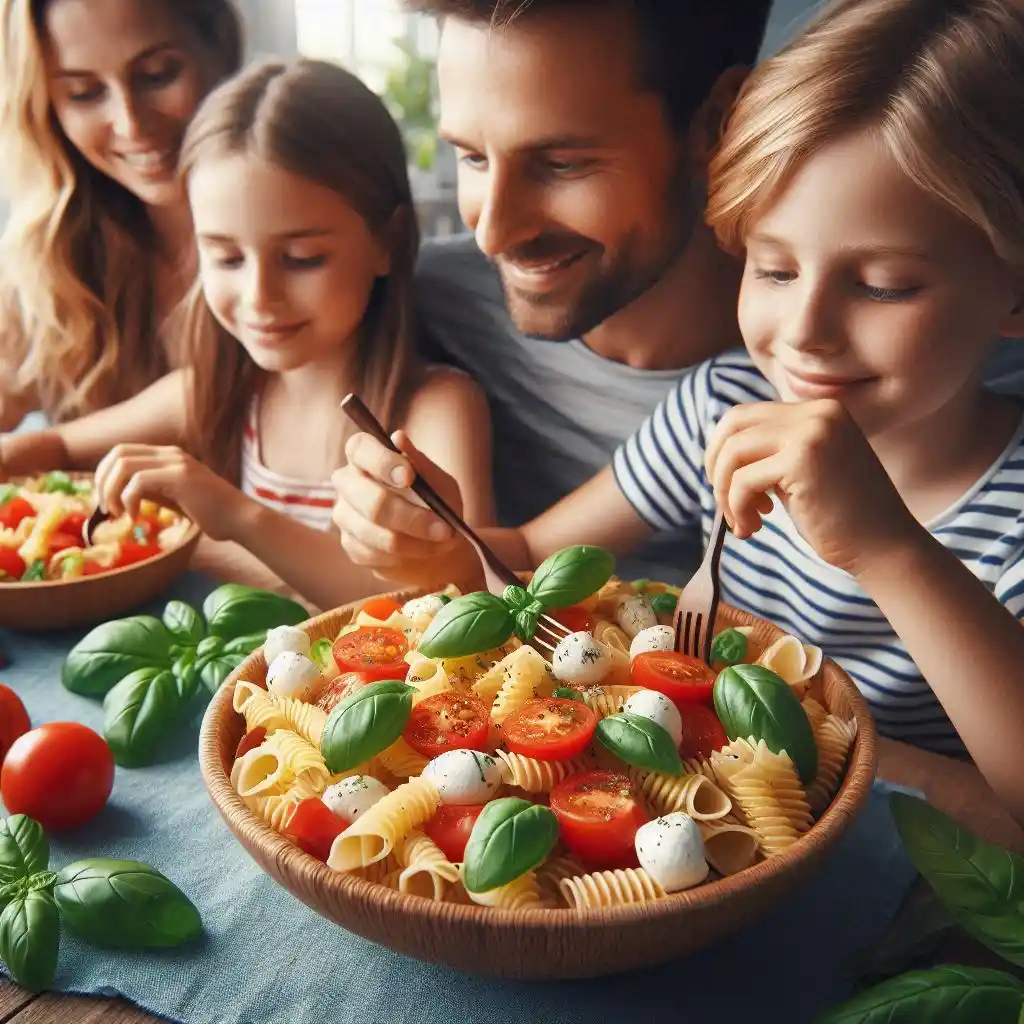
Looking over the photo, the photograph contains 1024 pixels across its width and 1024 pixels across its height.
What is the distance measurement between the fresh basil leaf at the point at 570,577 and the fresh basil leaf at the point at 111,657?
0.50m

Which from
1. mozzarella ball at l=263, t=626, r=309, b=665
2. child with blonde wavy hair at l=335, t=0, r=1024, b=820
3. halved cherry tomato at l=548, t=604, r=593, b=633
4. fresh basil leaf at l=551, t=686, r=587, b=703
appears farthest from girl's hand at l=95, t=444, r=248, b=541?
fresh basil leaf at l=551, t=686, r=587, b=703

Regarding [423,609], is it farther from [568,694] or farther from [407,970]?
[407,970]

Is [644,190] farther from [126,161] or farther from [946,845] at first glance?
[126,161]

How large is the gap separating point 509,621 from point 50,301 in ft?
4.38

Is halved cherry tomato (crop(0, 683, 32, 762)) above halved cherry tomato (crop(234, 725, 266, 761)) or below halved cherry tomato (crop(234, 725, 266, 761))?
below

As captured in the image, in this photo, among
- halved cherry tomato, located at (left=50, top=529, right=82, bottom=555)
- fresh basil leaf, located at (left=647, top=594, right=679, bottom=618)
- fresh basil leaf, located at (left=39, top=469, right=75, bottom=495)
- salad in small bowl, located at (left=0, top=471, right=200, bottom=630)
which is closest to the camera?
fresh basil leaf, located at (left=647, top=594, right=679, bottom=618)

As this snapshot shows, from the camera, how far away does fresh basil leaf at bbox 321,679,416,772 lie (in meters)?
0.83

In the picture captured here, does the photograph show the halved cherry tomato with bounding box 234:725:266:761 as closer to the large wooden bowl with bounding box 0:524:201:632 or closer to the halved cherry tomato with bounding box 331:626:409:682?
the halved cherry tomato with bounding box 331:626:409:682

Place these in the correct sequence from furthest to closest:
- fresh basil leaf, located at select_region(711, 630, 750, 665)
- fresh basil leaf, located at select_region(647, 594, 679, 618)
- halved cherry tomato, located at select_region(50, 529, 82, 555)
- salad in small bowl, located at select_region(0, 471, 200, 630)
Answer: halved cherry tomato, located at select_region(50, 529, 82, 555)
salad in small bowl, located at select_region(0, 471, 200, 630)
fresh basil leaf, located at select_region(647, 594, 679, 618)
fresh basil leaf, located at select_region(711, 630, 750, 665)

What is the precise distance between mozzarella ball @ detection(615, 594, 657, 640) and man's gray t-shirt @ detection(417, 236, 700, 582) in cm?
42

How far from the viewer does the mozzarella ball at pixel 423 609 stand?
1.04 metres

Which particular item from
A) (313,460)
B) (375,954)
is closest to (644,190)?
(313,460)

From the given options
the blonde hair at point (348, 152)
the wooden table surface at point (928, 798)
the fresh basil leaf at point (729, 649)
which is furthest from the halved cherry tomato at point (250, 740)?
the blonde hair at point (348, 152)

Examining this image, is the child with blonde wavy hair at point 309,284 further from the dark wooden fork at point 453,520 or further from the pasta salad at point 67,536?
the dark wooden fork at point 453,520
